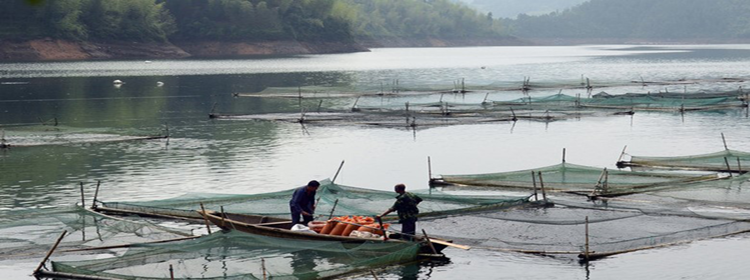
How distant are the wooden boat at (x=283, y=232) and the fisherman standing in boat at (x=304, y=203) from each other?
1.25 ft

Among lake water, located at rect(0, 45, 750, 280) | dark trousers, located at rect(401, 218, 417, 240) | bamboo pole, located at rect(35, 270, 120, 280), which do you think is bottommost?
lake water, located at rect(0, 45, 750, 280)

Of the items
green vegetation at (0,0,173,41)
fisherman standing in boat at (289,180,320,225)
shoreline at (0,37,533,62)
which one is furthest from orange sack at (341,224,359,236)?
shoreline at (0,37,533,62)

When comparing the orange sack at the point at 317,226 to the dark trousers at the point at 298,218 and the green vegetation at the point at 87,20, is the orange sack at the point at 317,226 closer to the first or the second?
the dark trousers at the point at 298,218

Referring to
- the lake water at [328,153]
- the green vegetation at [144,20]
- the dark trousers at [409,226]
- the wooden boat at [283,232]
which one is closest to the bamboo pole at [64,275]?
the lake water at [328,153]

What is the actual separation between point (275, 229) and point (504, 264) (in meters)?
5.22

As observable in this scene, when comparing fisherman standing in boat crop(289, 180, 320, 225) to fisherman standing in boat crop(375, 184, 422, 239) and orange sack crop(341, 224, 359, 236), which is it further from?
fisherman standing in boat crop(375, 184, 422, 239)

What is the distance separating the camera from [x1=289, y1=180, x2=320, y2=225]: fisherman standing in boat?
80.8 feet

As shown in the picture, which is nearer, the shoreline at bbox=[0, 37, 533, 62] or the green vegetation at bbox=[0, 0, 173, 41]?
the shoreline at bbox=[0, 37, 533, 62]

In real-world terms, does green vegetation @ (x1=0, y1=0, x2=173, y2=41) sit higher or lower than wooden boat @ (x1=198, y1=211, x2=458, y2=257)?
higher

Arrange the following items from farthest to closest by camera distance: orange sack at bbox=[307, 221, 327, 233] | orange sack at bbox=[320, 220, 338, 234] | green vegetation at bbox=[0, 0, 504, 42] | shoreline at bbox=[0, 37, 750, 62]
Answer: green vegetation at bbox=[0, 0, 504, 42] → shoreline at bbox=[0, 37, 750, 62] → orange sack at bbox=[307, 221, 327, 233] → orange sack at bbox=[320, 220, 338, 234]

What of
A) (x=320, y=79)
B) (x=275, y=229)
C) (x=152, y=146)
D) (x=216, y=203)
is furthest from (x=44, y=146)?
(x=320, y=79)

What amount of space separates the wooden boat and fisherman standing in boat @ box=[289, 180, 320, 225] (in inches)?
15.0

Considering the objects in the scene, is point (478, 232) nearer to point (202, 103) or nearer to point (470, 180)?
point (470, 180)

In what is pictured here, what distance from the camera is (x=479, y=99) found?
79812 millimetres
